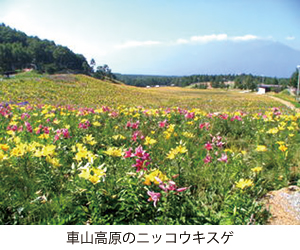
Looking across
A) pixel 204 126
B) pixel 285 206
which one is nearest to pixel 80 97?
pixel 204 126

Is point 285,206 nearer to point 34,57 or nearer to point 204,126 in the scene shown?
point 204,126

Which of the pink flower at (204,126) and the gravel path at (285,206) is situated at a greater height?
the pink flower at (204,126)

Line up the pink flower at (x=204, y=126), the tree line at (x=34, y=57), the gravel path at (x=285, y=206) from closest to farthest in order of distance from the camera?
the gravel path at (x=285, y=206) < the pink flower at (x=204, y=126) < the tree line at (x=34, y=57)

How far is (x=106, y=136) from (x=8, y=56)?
82426 millimetres

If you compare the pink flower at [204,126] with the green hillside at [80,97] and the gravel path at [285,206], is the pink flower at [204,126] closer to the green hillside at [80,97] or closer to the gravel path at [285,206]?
the gravel path at [285,206]

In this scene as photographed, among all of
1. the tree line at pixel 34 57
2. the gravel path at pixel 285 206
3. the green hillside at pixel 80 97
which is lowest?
the gravel path at pixel 285 206

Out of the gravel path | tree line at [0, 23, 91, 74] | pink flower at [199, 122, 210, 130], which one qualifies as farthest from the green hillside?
tree line at [0, 23, 91, 74]

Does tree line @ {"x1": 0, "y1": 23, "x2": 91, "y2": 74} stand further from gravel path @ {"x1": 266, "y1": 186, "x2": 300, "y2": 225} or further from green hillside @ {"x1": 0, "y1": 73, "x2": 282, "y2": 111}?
gravel path @ {"x1": 266, "y1": 186, "x2": 300, "y2": 225}

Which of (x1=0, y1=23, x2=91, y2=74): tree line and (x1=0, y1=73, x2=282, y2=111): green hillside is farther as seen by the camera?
(x1=0, y1=23, x2=91, y2=74): tree line

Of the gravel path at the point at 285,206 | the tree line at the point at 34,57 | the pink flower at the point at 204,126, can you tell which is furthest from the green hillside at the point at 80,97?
the tree line at the point at 34,57

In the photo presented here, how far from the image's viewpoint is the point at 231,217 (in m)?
2.34

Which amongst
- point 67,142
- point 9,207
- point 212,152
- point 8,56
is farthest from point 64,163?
point 8,56

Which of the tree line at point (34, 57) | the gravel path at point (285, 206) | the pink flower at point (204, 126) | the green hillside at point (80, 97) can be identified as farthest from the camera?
the tree line at point (34, 57)

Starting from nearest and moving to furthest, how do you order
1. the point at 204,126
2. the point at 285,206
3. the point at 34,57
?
the point at 285,206 → the point at 204,126 → the point at 34,57
